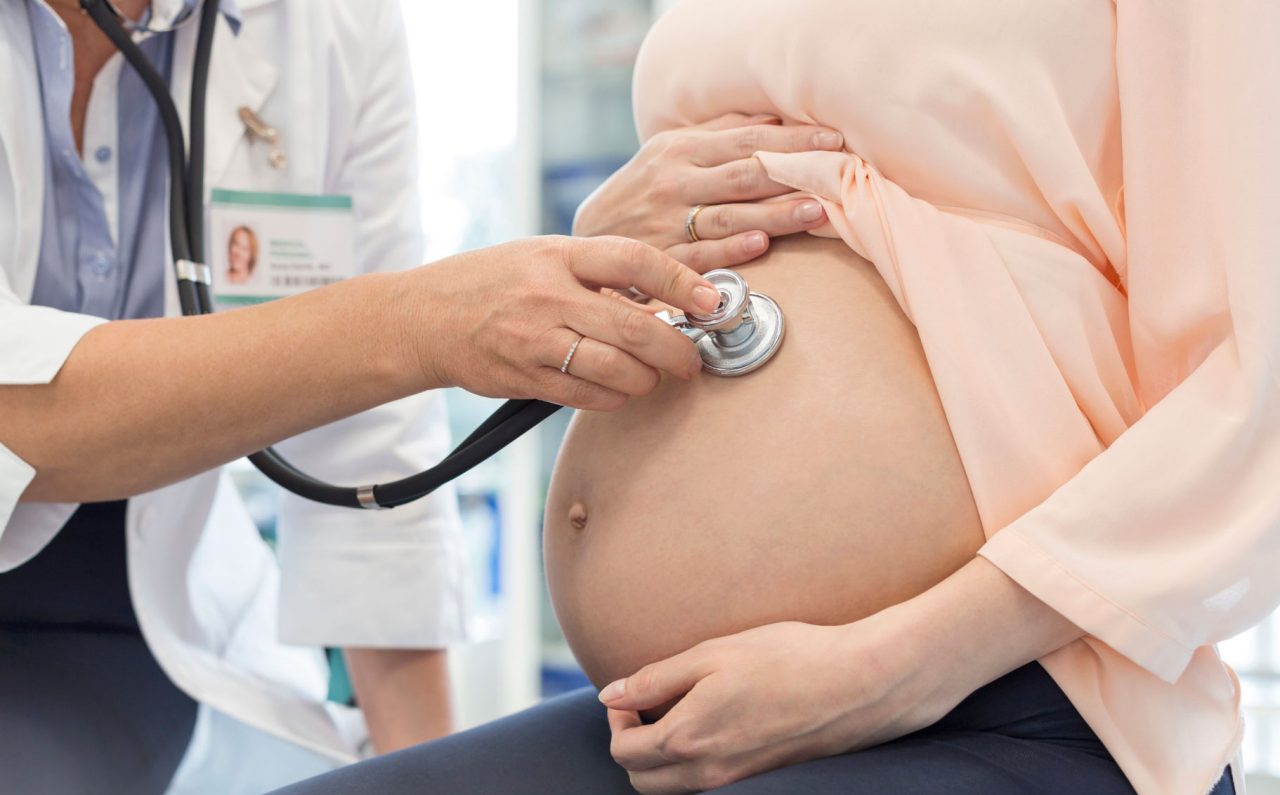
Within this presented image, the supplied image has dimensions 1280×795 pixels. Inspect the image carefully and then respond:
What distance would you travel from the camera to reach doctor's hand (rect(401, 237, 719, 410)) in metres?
0.77

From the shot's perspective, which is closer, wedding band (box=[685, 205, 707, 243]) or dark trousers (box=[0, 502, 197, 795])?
wedding band (box=[685, 205, 707, 243])

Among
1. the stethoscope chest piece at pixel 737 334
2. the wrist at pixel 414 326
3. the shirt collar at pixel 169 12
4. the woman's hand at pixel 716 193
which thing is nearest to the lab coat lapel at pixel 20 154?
the shirt collar at pixel 169 12

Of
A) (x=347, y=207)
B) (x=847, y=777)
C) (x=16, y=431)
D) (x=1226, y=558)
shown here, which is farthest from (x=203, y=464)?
(x=1226, y=558)

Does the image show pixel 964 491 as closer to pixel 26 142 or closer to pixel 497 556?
pixel 26 142

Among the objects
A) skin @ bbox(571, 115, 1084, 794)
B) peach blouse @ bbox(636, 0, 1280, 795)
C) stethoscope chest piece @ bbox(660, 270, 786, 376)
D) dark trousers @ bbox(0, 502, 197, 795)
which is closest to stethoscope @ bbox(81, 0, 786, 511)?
stethoscope chest piece @ bbox(660, 270, 786, 376)

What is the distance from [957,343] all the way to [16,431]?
75cm

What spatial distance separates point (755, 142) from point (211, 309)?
0.59 m

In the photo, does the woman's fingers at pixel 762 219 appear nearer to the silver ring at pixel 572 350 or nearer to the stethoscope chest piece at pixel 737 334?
the stethoscope chest piece at pixel 737 334

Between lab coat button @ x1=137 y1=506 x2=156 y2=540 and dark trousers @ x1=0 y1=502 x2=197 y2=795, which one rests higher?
lab coat button @ x1=137 y1=506 x2=156 y2=540

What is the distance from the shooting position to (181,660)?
3.90 ft

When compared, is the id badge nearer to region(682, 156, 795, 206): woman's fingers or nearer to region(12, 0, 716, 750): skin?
region(12, 0, 716, 750): skin

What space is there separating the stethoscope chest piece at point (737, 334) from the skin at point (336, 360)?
0.03 meters

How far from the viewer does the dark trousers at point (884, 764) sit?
2.23ft

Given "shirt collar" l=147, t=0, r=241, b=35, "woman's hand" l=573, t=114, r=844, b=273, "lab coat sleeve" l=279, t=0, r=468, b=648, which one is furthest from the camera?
"lab coat sleeve" l=279, t=0, r=468, b=648
